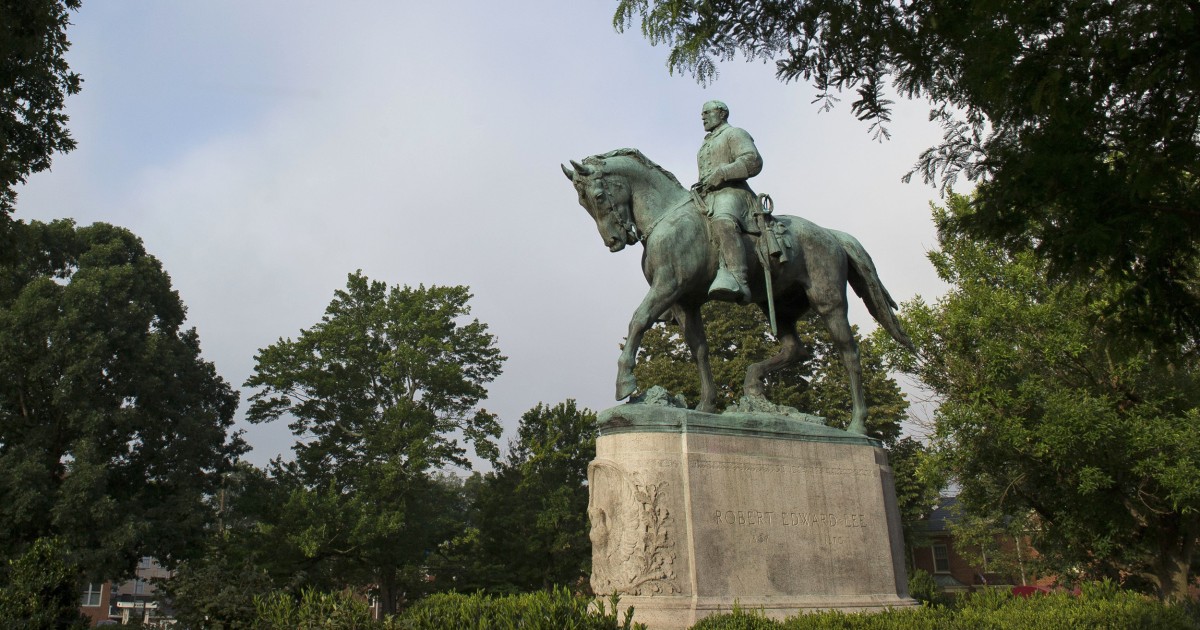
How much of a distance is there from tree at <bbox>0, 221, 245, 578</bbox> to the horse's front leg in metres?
22.1

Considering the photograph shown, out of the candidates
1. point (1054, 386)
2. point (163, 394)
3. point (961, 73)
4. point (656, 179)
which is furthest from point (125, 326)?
point (961, 73)

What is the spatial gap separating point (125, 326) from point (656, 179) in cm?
2429

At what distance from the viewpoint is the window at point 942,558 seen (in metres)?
57.0

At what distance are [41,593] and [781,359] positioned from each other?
889 centimetres

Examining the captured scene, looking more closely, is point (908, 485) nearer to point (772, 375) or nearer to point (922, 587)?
point (772, 375)

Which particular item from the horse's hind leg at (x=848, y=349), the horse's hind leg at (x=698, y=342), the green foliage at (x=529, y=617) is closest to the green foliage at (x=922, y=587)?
the horse's hind leg at (x=848, y=349)

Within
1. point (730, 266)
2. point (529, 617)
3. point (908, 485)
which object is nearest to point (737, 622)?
point (529, 617)

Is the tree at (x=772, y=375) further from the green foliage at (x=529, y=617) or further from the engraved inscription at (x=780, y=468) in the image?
the green foliage at (x=529, y=617)

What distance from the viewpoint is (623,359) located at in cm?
943

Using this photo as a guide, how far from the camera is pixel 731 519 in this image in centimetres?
872

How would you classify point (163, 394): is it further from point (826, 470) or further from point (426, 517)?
point (826, 470)

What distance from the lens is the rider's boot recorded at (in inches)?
381

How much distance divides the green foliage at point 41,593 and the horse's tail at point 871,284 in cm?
1002

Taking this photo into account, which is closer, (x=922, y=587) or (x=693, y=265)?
(x=693, y=265)
